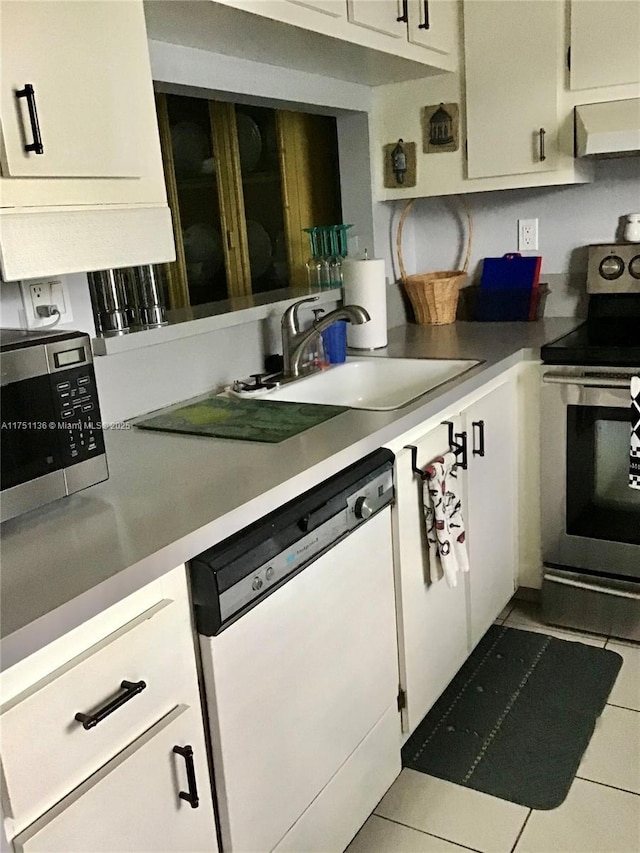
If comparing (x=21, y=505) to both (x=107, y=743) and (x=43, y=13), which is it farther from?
(x=43, y=13)

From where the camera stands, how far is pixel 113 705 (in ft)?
3.46

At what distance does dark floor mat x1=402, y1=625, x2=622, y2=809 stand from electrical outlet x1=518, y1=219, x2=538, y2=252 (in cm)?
138

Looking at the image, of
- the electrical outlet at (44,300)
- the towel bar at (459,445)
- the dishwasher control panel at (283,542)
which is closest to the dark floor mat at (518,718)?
the towel bar at (459,445)

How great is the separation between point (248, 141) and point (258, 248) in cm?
36

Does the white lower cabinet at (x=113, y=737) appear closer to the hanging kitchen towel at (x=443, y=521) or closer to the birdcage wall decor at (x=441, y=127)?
the hanging kitchen towel at (x=443, y=521)

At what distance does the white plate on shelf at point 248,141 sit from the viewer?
2.71 meters

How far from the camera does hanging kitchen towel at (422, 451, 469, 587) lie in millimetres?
1884

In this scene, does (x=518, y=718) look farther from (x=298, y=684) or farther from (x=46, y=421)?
(x=46, y=421)

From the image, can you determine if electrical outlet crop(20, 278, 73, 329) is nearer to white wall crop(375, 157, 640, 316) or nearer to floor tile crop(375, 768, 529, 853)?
floor tile crop(375, 768, 529, 853)

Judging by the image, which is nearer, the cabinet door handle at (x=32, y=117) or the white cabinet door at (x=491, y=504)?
the cabinet door handle at (x=32, y=117)

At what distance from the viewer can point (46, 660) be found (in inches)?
39.1

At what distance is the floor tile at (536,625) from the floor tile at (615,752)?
35cm

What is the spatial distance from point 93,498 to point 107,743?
433 mm

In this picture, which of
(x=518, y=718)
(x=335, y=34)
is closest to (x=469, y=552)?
(x=518, y=718)
